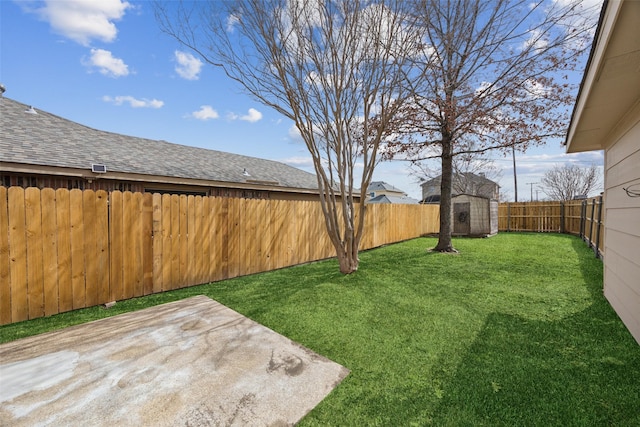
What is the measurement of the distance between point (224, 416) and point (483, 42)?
9.32 m

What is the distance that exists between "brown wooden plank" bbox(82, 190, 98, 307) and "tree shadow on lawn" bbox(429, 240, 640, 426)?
4.44m

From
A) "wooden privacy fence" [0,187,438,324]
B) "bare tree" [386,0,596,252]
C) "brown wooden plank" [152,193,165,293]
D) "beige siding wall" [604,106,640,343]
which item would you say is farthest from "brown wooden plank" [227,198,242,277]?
"beige siding wall" [604,106,640,343]

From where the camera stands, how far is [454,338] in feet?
9.36

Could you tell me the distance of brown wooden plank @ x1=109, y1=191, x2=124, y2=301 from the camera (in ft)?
13.3

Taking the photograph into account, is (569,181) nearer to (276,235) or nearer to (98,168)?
(276,235)

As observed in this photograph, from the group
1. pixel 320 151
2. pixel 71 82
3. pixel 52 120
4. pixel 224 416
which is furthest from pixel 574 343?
pixel 52 120

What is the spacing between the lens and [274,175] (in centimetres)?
1190

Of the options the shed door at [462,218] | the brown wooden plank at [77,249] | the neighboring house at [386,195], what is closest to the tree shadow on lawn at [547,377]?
the brown wooden plank at [77,249]

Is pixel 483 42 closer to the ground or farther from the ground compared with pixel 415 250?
farther from the ground

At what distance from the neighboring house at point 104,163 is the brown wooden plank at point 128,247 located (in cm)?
294

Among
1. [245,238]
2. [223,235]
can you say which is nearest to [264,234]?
[245,238]

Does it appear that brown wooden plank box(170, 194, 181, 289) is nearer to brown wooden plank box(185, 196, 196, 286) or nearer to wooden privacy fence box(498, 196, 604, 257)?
brown wooden plank box(185, 196, 196, 286)

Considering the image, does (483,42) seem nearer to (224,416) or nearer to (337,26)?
(337,26)

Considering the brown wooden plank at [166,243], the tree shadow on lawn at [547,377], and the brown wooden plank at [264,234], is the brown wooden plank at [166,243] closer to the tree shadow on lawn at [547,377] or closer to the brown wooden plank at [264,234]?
the brown wooden plank at [264,234]
